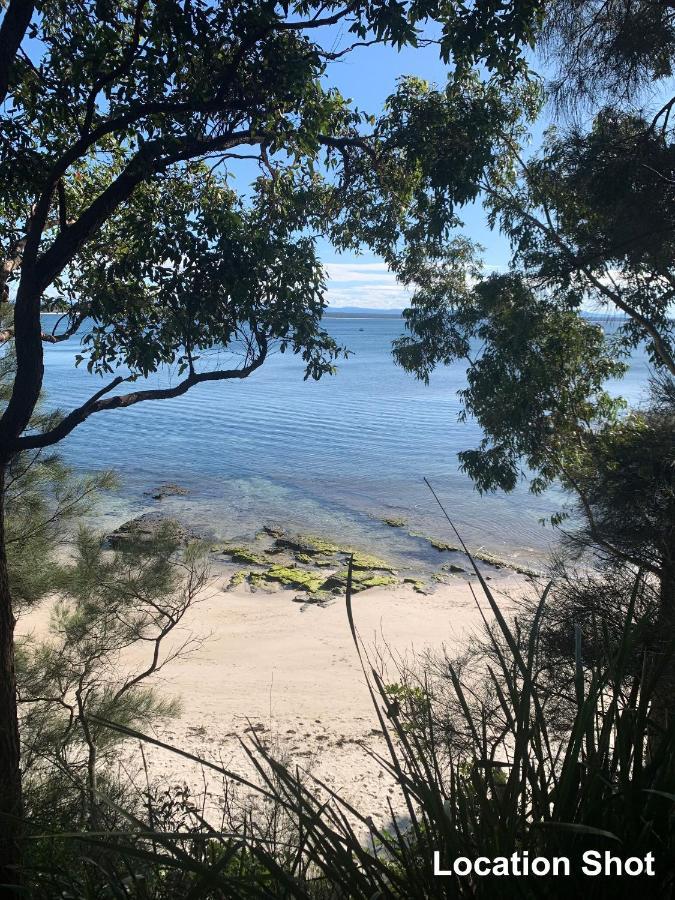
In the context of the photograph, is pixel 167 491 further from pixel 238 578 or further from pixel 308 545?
pixel 238 578

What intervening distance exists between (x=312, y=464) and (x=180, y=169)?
23.5 meters

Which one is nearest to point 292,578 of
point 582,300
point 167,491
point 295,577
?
point 295,577

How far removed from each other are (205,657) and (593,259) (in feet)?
31.9

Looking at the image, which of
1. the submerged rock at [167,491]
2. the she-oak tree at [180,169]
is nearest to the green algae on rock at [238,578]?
the submerged rock at [167,491]

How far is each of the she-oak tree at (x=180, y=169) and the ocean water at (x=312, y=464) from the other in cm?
1446

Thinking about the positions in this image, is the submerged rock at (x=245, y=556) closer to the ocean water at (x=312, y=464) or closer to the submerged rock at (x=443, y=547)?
the ocean water at (x=312, y=464)

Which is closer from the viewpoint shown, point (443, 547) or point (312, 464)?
point (443, 547)

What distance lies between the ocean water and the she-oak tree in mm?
A: 14460

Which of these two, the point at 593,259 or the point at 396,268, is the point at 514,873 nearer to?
the point at 593,259

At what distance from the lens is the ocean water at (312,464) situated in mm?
22391

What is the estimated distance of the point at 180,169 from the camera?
699cm

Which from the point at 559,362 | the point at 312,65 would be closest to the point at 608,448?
the point at 559,362

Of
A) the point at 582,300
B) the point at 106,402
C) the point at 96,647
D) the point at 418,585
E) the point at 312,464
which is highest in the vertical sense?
the point at 582,300

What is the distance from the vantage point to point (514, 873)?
1156mm
